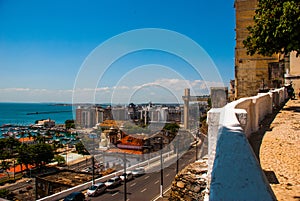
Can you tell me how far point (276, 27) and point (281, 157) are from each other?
620 centimetres

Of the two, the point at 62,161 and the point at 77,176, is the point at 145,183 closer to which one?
the point at 77,176

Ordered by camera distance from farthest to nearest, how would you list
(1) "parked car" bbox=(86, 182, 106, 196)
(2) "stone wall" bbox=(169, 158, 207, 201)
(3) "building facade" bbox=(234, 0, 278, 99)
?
(3) "building facade" bbox=(234, 0, 278, 99) → (1) "parked car" bbox=(86, 182, 106, 196) → (2) "stone wall" bbox=(169, 158, 207, 201)

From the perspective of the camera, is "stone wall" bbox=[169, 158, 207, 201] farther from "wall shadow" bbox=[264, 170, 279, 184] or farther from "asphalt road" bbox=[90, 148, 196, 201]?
"asphalt road" bbox=[90, 148, 196, 201]

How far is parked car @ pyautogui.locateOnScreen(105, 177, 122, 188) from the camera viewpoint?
24.5 metres

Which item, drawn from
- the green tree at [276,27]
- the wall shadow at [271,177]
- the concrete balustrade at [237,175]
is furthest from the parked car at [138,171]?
the concrete balustrade at [237,175]

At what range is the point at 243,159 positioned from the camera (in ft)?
5.37

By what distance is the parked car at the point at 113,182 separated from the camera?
24.5 meters

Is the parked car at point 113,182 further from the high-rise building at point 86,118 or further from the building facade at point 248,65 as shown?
the building facade at point 248,65

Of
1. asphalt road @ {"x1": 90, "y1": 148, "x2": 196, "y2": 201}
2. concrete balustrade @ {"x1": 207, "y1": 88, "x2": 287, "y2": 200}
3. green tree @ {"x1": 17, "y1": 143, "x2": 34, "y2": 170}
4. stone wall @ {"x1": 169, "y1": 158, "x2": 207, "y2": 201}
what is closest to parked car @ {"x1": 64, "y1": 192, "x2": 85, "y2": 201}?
asphalt road @ {"x1": 90, "y1": 148, "x2": 196, "y2": 201}

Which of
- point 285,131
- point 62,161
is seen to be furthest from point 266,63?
point 62,161

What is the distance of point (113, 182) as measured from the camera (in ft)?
81.9

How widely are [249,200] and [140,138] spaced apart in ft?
116

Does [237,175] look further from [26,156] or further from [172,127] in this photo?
[26,156]

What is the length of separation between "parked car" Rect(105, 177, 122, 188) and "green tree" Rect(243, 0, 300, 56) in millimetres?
18744
